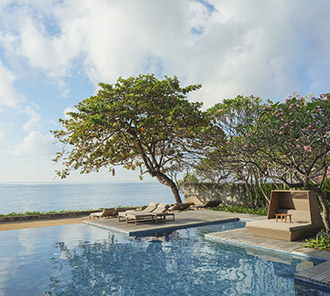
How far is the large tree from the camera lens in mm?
15742

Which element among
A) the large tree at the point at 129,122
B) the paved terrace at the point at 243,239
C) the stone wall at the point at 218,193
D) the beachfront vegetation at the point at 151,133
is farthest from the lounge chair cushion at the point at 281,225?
the stone wall at the point at 218,193

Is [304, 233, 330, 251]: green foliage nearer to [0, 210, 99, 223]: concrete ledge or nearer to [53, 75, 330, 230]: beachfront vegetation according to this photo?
[53, 75, 330, 230]: beachfront vegetation

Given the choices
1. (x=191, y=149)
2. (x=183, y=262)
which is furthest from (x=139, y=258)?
(x=191, y=149)

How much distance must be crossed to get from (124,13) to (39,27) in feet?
12.4

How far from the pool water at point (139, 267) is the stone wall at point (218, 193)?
32.0 ft

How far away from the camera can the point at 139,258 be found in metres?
7.77

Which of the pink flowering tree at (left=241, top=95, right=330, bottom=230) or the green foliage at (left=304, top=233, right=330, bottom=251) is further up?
the pink flowering tree at (left=241, top=95, right=330, bottom=230)

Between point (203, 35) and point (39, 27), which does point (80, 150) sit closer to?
point (39, 27)

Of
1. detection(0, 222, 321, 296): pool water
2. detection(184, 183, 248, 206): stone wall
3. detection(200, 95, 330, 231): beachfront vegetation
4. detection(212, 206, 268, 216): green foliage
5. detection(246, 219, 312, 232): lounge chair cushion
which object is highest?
detection(200, 95, 330, 231): beachfront vegetation

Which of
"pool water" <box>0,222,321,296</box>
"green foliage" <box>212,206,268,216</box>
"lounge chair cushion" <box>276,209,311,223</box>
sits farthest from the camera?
"green foliage" <box>212,206,268,216</box>

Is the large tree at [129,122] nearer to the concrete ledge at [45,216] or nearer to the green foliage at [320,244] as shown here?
the concrete ledge at [45,216]

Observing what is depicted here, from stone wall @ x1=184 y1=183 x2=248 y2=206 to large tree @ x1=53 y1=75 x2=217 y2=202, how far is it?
355 centimetres

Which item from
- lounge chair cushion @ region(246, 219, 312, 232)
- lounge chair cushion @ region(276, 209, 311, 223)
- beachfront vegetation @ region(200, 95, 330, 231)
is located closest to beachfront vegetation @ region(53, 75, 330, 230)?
lounge chair cushion @ region(276, 209, 311, 223)

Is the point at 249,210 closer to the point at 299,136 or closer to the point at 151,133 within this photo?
the point at 151,133
